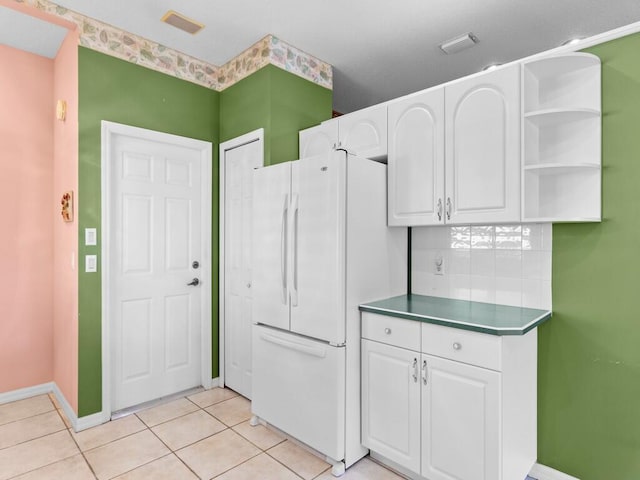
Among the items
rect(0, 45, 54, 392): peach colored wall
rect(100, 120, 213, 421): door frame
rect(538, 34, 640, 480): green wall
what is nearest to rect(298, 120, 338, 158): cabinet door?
rect(100, 120, 213, 421): door frame

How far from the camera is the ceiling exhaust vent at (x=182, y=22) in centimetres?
252

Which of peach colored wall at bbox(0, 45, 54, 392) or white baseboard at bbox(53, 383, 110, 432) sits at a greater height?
peach colored wall at bbox(0, 45, 54, 392)

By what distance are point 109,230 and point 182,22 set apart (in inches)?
61.1

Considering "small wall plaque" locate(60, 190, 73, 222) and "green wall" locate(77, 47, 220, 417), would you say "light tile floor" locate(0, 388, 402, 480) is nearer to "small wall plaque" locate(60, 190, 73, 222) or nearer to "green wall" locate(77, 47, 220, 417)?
"green wall" locate(77, 47, 220, 417)

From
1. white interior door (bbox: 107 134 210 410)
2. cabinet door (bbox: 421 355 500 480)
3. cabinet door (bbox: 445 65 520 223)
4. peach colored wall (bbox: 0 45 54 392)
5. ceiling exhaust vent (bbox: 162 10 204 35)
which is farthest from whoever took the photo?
peach colored wall (bbox: 0 45 54 392)

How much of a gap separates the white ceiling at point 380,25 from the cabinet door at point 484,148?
0.74m

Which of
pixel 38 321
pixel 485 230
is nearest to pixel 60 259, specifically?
pixel 38 321

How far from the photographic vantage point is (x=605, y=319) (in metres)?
1.91

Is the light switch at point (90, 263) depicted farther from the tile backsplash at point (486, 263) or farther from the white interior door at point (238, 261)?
the tile backsplash at point (486, 263)

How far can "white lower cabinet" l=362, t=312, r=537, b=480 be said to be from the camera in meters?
1.74

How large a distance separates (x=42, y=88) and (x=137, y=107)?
1.02 m

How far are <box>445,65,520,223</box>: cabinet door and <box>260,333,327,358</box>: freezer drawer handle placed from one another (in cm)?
109

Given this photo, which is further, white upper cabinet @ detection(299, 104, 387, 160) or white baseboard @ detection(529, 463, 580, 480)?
white upper cabinet @ detection(299, 104, 387, 160)

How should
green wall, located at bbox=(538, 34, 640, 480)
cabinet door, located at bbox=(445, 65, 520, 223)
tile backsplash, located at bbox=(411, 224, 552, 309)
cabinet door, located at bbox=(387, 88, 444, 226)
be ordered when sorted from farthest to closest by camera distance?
cabinet door, located at bbox=(387, 88, 444, 226) → tile backsplash, located at bbox=(411, 224, 552, 309) → cabinet door, located at bbox=(445, 65, 520, 223) → green wall, located at bbox=(538, 34, 640, 480)
